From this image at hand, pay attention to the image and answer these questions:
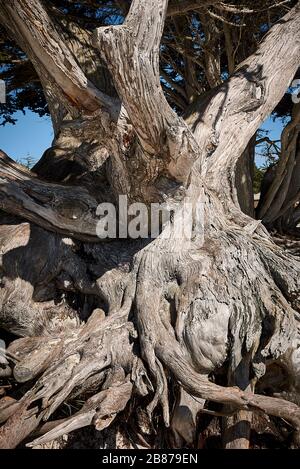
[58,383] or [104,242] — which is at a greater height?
[104,242]

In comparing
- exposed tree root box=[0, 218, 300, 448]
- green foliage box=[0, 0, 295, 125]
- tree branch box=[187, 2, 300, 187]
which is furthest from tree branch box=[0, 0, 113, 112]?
green foliage box=[0, 0, 295, 125]

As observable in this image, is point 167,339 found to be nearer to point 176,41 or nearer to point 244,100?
point 244,100

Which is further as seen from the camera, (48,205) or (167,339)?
(48,205)

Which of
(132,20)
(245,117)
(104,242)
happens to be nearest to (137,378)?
(104,242)

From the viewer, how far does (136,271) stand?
11.8 ft

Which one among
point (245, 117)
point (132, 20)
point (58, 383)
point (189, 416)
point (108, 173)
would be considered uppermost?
point (132, 20)

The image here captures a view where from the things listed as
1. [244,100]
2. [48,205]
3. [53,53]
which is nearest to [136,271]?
[48,205]

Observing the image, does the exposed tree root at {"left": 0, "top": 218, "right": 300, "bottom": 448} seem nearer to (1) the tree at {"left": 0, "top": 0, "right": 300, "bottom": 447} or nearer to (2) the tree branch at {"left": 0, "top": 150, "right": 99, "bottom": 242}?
(1) the tree at {"left": 0, "top": 0, "right": 300, "bottom": 447}

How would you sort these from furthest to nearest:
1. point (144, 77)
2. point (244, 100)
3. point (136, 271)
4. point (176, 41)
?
point (176, 41)
point (244, 100)
point (136, 271)
point (144, 77)

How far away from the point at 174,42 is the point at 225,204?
116 inches

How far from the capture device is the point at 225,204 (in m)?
4.20

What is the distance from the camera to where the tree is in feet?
9.79

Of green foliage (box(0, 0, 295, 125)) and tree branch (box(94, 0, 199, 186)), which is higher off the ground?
green foliage (box(0, 0, 295, 125))
